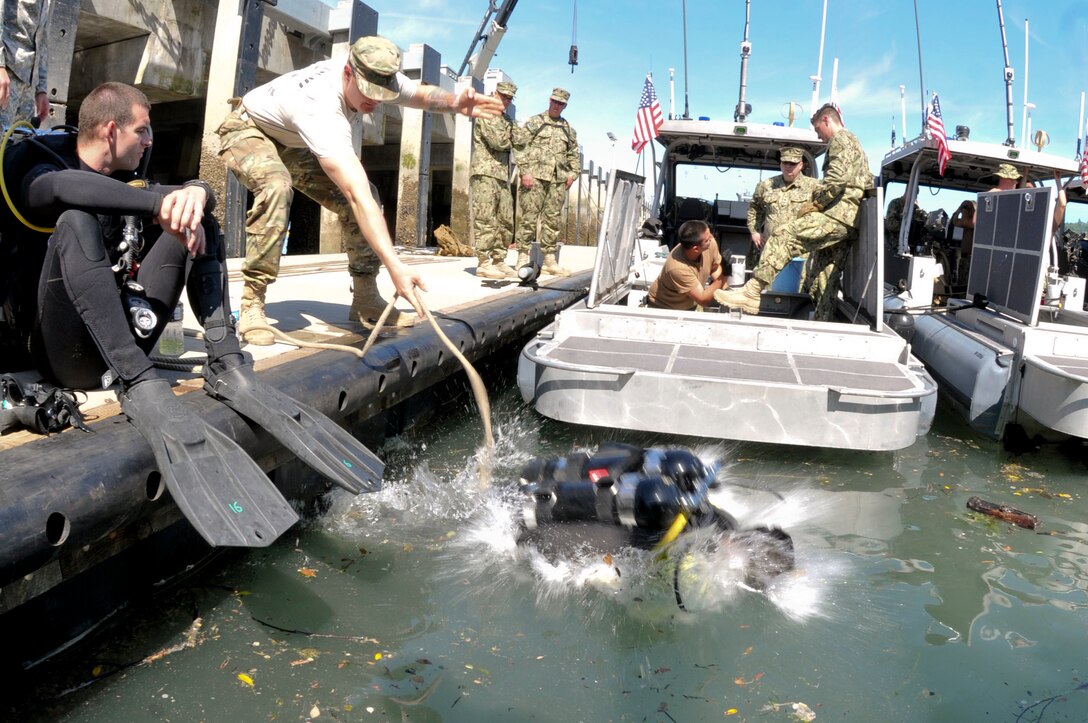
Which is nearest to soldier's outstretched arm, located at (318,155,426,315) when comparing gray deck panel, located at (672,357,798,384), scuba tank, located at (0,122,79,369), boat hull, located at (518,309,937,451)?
boat hull, located at (518,309,937,451)

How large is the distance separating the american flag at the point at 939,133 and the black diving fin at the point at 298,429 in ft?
23.0

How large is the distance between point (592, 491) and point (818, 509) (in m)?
1.52

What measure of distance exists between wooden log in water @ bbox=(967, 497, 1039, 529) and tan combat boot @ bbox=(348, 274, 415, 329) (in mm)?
3186

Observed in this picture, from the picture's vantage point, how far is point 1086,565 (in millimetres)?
3680

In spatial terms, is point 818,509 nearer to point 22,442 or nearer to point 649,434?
point 649,434

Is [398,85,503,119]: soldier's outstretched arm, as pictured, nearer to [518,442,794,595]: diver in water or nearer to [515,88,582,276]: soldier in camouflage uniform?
[518,442,794,595]: diver in water

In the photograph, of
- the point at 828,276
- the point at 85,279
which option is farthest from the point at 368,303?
the point at 828,276

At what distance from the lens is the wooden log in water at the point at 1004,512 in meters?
4.06

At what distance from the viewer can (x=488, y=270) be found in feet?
28.4

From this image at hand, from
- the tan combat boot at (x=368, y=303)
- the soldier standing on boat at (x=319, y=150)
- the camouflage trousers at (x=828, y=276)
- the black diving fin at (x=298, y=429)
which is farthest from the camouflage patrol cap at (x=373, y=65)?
the camouflage trousers at (x=828, y=276)

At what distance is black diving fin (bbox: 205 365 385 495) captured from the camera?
2.94m

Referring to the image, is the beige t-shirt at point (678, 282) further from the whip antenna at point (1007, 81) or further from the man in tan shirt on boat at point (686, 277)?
the whip antenna at point (1007, 81)

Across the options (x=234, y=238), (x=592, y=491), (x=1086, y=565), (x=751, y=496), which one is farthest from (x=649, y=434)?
(x=234, y=238)

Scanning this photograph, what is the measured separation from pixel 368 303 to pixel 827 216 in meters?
3.55
